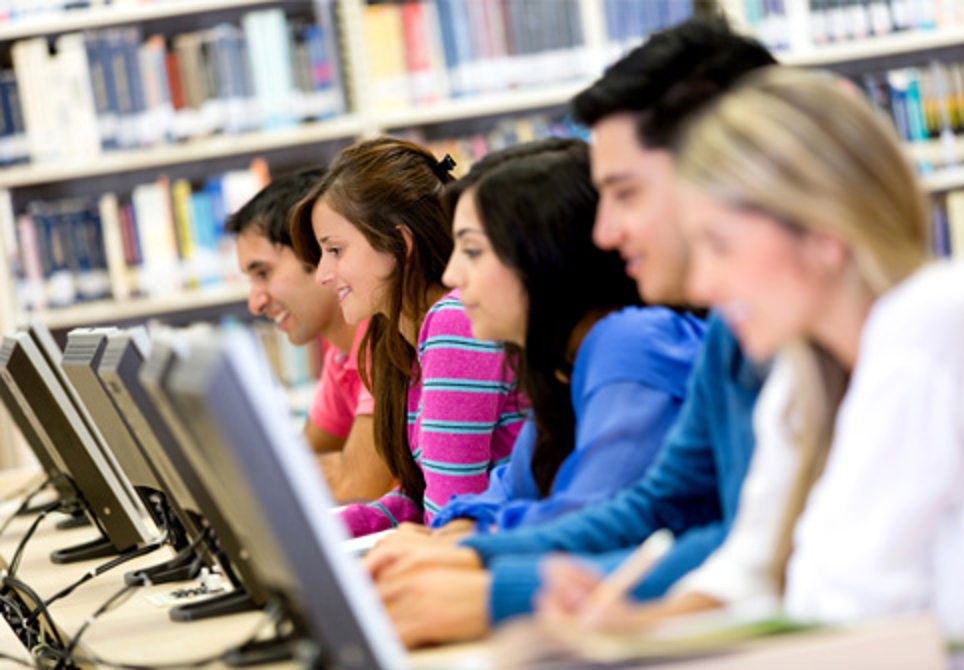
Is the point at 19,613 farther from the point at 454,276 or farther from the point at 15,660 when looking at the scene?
the point at 454,276

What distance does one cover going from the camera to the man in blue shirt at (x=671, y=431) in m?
1.41

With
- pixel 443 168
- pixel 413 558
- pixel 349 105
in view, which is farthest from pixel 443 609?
pixel 349 105

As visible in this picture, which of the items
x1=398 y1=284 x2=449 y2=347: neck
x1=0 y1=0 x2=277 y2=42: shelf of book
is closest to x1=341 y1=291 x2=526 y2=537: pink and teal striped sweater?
x1=398 y1=284 x2=449 y2=347: neck

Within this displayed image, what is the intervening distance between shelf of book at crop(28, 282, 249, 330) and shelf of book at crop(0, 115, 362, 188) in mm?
343

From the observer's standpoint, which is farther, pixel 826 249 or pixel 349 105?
pixel 349 105

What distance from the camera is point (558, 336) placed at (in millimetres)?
1788

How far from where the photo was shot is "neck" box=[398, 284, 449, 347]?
2439 mm

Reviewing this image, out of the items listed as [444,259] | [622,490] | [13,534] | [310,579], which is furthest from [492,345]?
[13,534]

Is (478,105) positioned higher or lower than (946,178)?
higher

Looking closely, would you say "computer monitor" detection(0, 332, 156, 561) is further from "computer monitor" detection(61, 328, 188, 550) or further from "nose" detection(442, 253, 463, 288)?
"nose" detection(442, 253, 463, 288)

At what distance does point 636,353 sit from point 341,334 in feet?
5.05


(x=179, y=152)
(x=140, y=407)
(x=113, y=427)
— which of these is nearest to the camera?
(x=140, y=407)

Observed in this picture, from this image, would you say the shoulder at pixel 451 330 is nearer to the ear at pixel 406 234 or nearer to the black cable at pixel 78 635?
the ear at pixel 406 234

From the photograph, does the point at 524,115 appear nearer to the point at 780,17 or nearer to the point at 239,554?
the point at 780,17
